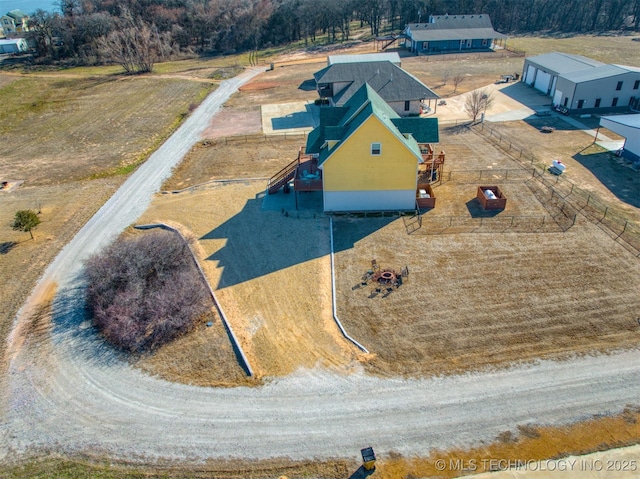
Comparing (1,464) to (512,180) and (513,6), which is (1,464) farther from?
(513,6)

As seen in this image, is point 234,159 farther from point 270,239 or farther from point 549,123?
point 549,123

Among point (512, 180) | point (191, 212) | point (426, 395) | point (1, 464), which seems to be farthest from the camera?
point (512, 180)

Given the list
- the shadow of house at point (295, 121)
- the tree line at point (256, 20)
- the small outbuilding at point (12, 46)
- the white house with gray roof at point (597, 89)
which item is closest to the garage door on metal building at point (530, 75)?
the white house with gray roof at point (597, 89)

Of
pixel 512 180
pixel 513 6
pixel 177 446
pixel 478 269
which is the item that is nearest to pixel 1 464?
pixel 177 446

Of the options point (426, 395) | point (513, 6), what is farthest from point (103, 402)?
point (513, 6)

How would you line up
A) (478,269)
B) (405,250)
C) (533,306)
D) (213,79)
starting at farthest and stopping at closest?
(213,79), (405,250), (478,269), (533,306)

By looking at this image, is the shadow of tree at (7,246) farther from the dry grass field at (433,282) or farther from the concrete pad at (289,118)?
the concrete pad at (289,118)

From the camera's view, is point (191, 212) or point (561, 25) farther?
point (561, 25)

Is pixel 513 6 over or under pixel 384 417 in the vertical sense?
over
